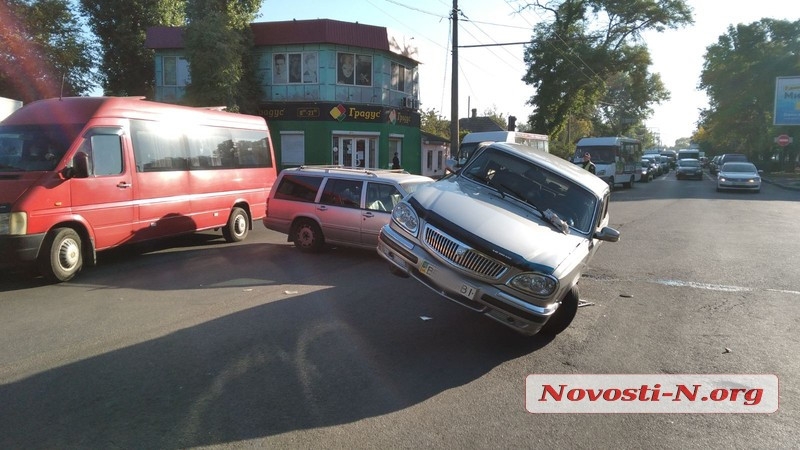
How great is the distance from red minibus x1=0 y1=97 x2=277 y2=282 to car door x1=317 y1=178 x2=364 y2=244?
281cm

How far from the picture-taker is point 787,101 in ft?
126

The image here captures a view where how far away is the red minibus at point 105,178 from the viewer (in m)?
7.43

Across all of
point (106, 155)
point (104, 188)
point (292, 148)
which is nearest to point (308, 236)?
point (104, 188)

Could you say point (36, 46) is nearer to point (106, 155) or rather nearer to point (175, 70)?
point (175, 70)

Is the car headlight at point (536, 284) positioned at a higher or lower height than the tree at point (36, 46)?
lower

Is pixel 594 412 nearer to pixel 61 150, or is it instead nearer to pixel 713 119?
pixel 61 150

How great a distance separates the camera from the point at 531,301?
476 centimetres

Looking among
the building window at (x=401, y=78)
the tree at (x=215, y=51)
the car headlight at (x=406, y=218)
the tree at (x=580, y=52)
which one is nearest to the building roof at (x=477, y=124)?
the tree at (x=580, y=52)

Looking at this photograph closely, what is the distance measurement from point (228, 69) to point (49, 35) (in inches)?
334

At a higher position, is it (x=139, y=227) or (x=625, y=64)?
(x=625, y=64)

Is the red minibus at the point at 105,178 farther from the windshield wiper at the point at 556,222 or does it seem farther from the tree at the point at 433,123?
the tree at the point at 433,123

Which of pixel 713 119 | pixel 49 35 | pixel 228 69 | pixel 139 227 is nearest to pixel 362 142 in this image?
pixel 228 69

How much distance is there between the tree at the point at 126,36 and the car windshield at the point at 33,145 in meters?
27.6

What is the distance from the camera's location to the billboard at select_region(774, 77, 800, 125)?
38125 millimetres
